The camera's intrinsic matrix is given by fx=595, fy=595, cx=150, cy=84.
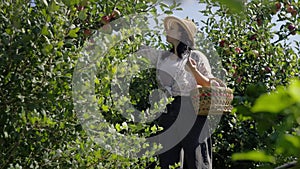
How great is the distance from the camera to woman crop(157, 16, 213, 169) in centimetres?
358

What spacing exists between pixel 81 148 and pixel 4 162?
0.94 feet

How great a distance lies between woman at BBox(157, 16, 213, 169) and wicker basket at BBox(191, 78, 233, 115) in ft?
0.14

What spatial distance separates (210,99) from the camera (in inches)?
141

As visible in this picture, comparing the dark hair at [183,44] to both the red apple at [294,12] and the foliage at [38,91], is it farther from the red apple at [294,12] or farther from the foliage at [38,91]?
the foliage at [38,91]

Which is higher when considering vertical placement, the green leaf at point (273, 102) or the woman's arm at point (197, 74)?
the woman's arm at point (197, 74)

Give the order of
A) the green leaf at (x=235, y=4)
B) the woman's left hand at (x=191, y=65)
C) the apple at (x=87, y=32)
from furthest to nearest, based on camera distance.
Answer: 1. the woman's left hand at (x=191, y=65)
2. the apple at (x=87, y=32)
3. the green leaf at (x=235, y=4)

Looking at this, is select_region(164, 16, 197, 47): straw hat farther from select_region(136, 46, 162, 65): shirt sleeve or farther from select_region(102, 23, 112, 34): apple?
select_region(102, 23, 112, 34): apple

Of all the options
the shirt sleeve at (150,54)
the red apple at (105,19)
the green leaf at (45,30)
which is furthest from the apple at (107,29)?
the green leaf at (45,30)

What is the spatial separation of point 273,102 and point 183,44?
3244 millimetres

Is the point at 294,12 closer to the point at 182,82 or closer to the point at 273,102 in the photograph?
the point at 182,82

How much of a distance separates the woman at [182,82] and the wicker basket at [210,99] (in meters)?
0.04

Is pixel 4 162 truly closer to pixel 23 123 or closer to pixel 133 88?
pixel 23 123

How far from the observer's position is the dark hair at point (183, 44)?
3639mm

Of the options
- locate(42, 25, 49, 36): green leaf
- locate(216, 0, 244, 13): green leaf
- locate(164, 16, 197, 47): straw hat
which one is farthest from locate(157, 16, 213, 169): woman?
locate(216, 0, 244, 13): green leaf
